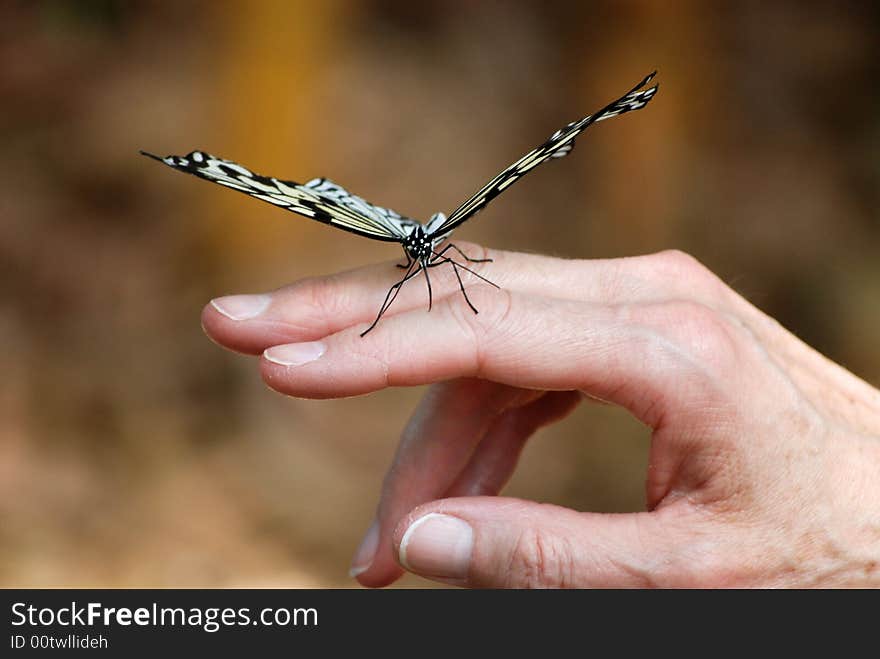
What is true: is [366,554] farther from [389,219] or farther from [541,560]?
[389,219]

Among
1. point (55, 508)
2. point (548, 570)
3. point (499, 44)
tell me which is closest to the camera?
point (548, 570)

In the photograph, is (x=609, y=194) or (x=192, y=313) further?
(x=609, y=194)

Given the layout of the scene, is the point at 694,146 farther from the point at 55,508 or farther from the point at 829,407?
the point at 55,508

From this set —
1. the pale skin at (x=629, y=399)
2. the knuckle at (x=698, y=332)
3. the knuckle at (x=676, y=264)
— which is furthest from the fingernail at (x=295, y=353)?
the knuckle at (x=676, y=264)

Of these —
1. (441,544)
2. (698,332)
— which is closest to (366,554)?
(441,544)

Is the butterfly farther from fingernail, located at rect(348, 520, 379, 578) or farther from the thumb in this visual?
fingernail, located at rect(348, 520, 379, 578)

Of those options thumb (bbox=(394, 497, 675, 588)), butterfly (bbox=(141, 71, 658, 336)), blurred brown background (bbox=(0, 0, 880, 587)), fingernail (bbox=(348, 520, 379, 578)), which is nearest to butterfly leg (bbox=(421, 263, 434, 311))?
butterfly (bbox=(141, 71, 658, 336))

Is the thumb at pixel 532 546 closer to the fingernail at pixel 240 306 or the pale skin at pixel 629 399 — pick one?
the pale skin at pixel 629 399

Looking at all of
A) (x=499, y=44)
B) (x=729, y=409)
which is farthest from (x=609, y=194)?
(x=729, y=409)
